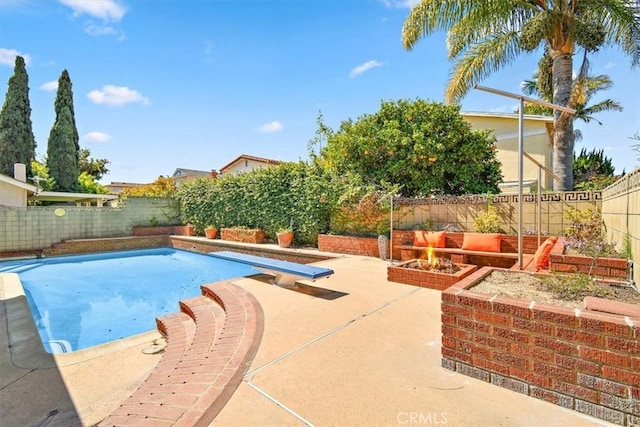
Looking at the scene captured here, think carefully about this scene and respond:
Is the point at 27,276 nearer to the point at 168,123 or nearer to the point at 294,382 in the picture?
the point at 168,123

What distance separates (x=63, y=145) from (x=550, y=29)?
36.4 meters

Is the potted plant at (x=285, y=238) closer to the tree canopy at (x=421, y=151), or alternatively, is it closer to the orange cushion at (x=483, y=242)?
the tree canopy at (x=421, y=151)

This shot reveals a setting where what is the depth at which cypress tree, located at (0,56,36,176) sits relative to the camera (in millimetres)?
25594

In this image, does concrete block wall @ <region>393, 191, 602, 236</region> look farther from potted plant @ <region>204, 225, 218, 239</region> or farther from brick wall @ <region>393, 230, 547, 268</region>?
potted plant @ <region>204, 225, 218, 239</region>

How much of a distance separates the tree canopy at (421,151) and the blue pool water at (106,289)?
6786 millimetres

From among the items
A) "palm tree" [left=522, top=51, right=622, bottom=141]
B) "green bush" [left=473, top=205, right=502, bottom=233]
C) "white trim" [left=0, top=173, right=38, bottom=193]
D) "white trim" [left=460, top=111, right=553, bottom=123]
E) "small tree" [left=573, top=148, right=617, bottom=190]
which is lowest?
"green bush" [left=473, top=205, right=502, bottom=233]

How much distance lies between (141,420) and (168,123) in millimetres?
20992

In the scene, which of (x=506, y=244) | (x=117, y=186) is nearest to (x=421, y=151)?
(x=506, y=244)

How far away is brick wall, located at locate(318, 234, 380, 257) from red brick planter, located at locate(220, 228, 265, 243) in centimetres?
422

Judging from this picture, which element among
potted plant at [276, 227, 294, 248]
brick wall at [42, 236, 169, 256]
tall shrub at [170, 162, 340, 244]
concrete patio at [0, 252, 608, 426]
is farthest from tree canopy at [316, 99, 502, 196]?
brick wall at [42, 236, 169, 256]

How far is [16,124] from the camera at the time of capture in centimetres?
2602

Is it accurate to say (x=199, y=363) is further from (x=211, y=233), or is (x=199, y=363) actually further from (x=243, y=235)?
(x=211, y=233)

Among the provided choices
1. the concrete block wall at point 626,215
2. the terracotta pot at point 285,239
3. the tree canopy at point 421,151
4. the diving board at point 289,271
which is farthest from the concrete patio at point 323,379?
the terracotta pot at point 285,239

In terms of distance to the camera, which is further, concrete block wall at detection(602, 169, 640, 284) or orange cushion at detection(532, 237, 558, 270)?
orange cushion at detection(532, 237, 558, 270)
